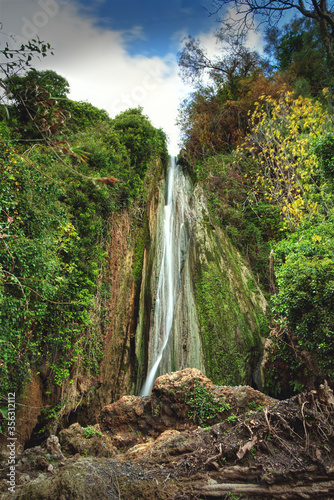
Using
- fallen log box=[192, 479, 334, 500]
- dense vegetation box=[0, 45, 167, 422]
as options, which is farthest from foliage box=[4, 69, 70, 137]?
fallen log box=[192, 479, 334, 500]

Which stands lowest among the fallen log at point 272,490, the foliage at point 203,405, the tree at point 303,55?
the fallen log at point 272,490

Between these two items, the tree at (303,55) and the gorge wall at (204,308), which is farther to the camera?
the tree at (303,55)

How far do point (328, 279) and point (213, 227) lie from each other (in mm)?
6988

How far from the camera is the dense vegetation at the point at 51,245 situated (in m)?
4.27

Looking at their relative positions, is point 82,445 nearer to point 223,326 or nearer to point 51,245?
point 51,245

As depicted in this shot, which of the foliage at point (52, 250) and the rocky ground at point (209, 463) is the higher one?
the foliage at point (52, 250)

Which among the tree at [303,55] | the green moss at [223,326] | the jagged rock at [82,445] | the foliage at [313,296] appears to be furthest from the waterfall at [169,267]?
the tree at [303,55]

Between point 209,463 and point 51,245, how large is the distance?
4.65 metres

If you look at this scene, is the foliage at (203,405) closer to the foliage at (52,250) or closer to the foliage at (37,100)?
the foliage at (52,250)

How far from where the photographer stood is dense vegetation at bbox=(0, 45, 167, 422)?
4273mm

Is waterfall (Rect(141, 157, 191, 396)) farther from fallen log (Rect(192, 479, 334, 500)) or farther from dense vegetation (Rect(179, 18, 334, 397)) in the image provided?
fallen log (Rect(192, 479, 334, 500))

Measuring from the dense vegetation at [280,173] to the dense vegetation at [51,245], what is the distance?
16.5 feet

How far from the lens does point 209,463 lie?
369 cm

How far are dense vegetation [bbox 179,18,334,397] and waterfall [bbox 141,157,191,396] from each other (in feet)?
4.79
